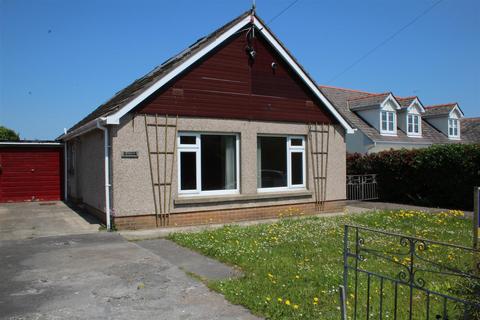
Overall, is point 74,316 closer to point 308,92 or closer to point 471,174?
point 308,92

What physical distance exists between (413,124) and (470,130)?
36.8 feet

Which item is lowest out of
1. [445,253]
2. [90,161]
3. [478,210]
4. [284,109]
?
[445,253]

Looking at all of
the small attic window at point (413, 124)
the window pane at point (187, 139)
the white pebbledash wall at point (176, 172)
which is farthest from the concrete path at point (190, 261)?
the small attic window at point (413, 124)

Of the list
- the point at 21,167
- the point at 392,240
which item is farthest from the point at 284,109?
the point at 21,167

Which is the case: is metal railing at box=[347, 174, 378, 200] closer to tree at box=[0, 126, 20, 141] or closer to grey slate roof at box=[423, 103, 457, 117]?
grey slate roof at box=[423, 103, 457, 117]

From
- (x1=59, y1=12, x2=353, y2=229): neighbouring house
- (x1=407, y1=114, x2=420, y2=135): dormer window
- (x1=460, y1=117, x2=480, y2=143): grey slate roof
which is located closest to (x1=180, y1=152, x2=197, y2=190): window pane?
(x1=59, y1=12, x2=353, y2=229): neighbouring house

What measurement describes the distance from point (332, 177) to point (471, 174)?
5411mm

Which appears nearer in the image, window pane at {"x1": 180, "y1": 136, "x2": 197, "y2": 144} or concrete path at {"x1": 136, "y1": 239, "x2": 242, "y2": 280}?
concrete path at {"x1": 136, "y1": 239, "x2": 242, "y2": 280}

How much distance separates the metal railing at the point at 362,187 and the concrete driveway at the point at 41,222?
11.3 m

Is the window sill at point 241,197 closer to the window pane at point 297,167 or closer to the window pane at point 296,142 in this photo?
the window pane at point 297,167

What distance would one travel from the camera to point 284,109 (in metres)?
14.0

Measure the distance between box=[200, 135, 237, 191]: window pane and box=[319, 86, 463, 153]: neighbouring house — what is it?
51.2 feet

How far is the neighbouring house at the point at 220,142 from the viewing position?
448 inches

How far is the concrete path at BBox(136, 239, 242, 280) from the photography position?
6.93 metres
